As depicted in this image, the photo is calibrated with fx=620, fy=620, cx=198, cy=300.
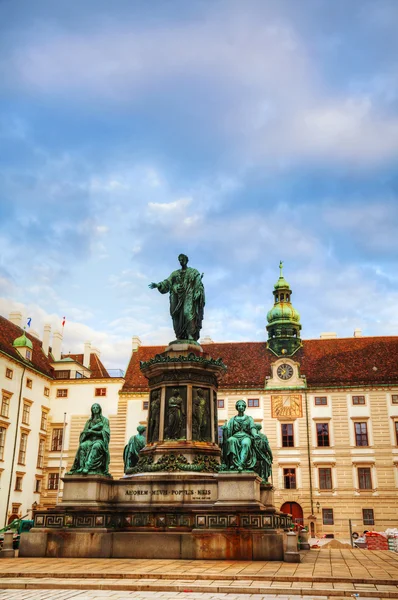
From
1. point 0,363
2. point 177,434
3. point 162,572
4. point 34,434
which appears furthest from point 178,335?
point 34,434

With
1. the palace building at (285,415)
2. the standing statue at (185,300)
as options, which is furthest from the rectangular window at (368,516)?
the standing statue at (185,300)

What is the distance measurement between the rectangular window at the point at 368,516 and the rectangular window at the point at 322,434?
567cm

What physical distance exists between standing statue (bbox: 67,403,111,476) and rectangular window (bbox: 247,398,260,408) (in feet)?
117

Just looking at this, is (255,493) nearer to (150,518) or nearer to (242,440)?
(242,440)

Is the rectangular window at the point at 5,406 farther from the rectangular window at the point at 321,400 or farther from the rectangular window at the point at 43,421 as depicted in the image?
the rectangular window at the point at 321,400

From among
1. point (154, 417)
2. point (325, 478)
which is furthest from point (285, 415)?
point (154, 417)

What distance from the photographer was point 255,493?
592 inches

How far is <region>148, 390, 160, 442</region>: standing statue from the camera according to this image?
17.7 meters

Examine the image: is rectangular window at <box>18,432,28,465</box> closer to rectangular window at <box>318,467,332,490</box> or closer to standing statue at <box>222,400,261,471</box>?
rectangular window at <box>318,467,332,490</box>

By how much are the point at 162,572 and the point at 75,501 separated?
5069 millimetres

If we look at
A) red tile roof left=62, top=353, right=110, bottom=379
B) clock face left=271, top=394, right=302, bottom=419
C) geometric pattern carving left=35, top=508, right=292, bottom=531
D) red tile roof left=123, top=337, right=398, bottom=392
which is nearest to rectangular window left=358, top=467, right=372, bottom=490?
clock face left=271, top=394, right=302, bottom=419

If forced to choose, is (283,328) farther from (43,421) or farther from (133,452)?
(133,452)

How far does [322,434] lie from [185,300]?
34.0 meters

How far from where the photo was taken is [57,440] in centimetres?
5244
